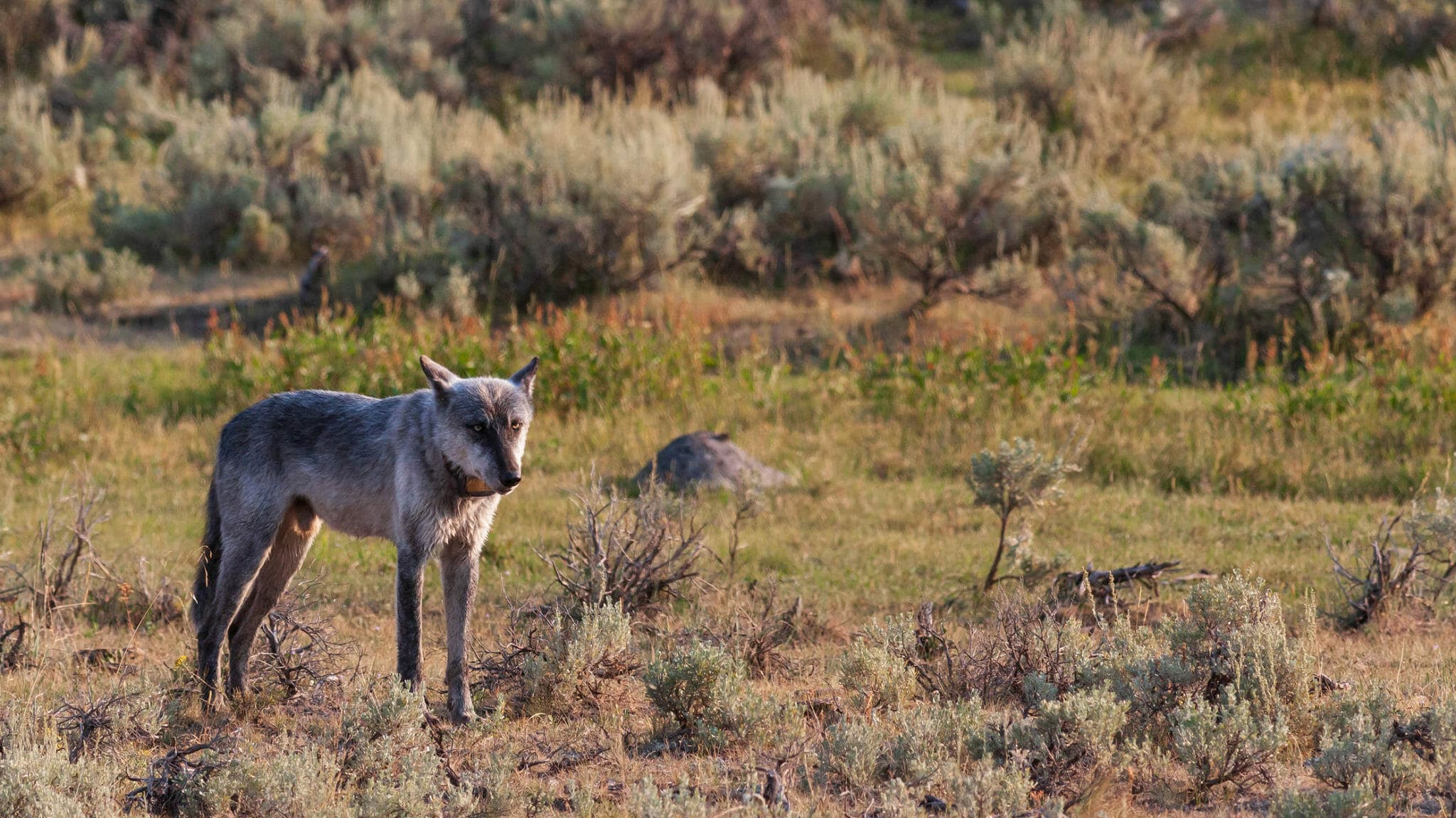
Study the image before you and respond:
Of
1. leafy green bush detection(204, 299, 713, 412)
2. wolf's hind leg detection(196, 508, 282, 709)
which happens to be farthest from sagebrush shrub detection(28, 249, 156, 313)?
wolf's hind leg detection(196, 508, 282, 709)

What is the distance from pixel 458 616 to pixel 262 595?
1.14 metres

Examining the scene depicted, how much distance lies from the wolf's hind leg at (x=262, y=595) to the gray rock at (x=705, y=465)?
366cm

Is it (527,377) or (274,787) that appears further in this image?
(527,377)

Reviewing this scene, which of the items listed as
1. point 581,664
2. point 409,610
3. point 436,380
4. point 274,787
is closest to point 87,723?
point 274,787

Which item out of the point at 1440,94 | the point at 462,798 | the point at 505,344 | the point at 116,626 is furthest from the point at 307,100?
the point at 462,798

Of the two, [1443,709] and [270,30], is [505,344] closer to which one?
[1443,709]

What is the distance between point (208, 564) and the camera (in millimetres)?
6988

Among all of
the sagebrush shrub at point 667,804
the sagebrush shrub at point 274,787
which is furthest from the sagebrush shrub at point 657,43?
the sagebrush shrub at point 667,804

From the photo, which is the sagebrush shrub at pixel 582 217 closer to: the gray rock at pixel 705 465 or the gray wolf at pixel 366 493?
the gray rock at pixel 705 465

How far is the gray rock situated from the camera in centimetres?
1059

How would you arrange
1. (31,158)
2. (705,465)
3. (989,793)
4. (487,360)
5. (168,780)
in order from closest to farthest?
(989,793) → (168,780) → (705,465) → (487,360) → (31,158)

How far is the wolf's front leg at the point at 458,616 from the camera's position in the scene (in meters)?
6.61

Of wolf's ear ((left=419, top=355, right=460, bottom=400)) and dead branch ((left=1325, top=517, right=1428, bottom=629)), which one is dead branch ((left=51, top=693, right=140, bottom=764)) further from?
dead branch ((left=1325, top=517, right=1428, bottom=629))

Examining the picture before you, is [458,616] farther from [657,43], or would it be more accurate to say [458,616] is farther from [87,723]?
[657,43]
